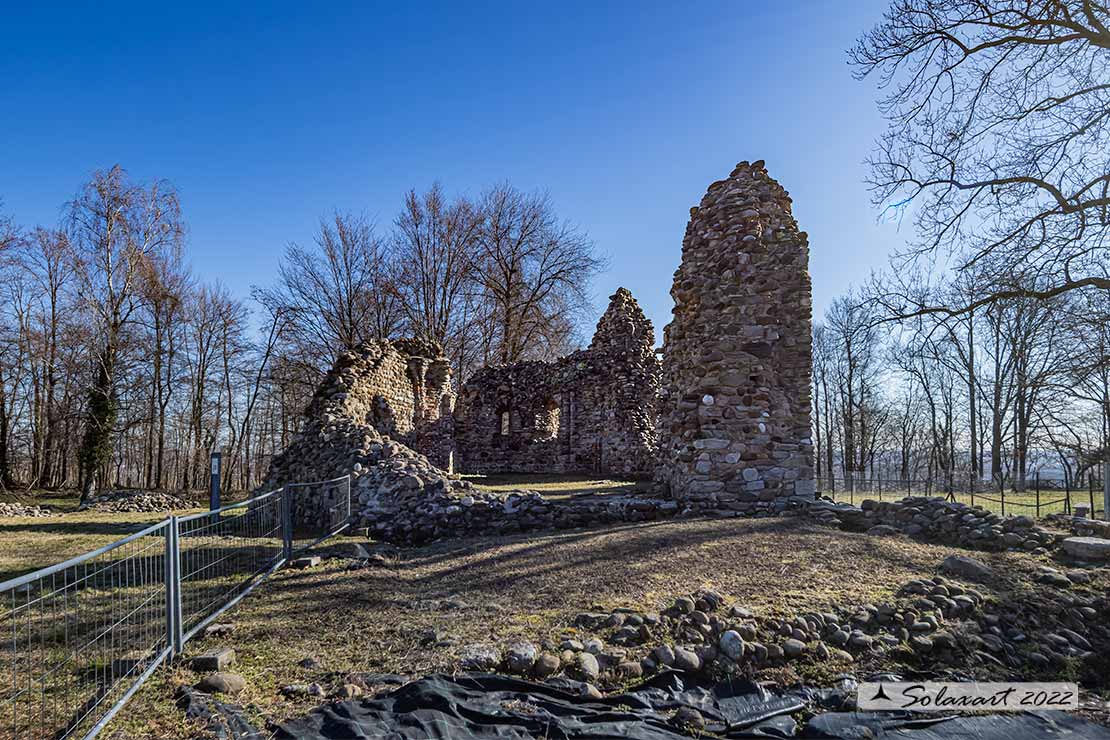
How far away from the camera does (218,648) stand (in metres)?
4.07

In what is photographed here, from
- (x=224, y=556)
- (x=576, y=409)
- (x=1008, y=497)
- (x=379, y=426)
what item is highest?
(x=576, y=409)

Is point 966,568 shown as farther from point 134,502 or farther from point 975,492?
point 134,502

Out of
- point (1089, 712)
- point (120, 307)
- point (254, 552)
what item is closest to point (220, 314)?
point (120, 307)

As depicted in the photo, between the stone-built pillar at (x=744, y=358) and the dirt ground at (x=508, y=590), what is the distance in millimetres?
1800

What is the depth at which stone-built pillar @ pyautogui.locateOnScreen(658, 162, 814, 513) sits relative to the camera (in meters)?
9.47

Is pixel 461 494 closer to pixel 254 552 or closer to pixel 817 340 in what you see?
pixel 254 552

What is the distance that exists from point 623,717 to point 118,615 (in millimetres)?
4106

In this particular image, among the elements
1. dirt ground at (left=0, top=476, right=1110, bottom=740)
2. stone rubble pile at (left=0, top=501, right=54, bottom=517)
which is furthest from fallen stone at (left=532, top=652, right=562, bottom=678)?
stone rubble pile at (left=0, top=501, right=54, bottom=517)

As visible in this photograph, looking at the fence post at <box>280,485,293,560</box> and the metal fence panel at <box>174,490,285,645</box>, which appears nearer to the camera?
the metal fence panel at <box>174,490,285,645</box>

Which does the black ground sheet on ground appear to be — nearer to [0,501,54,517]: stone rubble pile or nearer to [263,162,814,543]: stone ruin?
[263,162,814,543]: stone ruin

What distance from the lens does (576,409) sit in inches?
810

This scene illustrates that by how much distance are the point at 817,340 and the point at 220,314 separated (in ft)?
100

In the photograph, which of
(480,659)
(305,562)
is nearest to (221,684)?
(480,659)

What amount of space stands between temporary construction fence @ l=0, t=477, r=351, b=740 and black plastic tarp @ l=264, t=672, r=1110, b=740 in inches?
47.3
